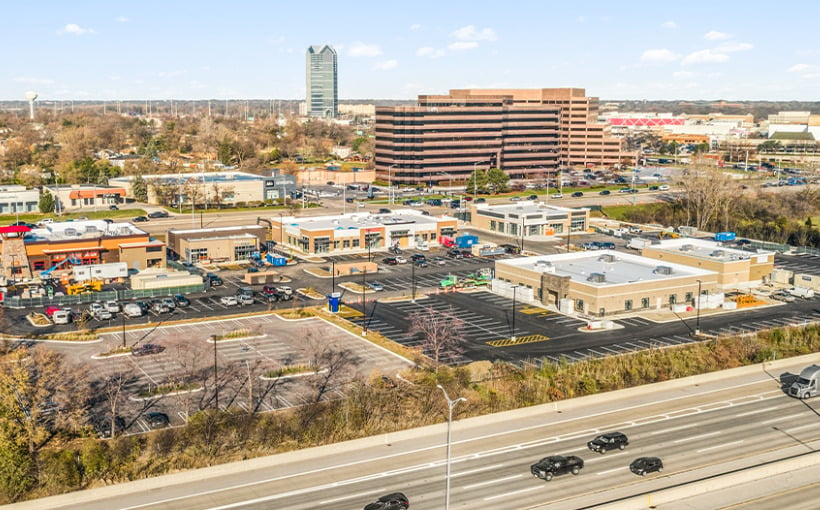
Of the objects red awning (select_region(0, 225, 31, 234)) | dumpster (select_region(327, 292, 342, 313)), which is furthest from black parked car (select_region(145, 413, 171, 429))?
red awning (select_region(0, 225, 31, 234))

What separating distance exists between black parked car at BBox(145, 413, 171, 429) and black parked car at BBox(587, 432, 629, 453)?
20.7 meters

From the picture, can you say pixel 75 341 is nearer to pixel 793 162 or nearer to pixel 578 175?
pixel 578 175

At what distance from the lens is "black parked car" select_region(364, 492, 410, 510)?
30.1 metres

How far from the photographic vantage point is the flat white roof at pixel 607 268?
6675 cm

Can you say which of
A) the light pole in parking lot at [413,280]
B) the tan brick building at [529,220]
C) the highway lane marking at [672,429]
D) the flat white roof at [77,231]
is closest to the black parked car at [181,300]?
the flat white roof at [77,231]

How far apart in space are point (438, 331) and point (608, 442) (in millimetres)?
20998

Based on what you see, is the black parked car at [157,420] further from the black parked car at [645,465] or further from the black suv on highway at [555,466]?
the black parked car at [645,465]

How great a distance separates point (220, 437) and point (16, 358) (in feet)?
62.5

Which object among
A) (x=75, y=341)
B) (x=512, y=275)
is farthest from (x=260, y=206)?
(x=75, y=341)

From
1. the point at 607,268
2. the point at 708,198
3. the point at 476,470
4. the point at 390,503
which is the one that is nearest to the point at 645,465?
the point at 476,470

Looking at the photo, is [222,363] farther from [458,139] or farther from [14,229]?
[458,139]

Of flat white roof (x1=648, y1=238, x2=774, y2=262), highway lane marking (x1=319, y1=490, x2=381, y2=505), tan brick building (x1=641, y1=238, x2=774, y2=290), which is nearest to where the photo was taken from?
highway lane marking (x1=319, y1=490, x2=381, y2=505)

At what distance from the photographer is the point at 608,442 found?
119ft

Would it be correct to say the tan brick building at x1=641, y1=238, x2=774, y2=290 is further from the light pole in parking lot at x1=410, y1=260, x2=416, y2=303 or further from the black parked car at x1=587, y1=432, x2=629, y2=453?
the black parked car at x1=587, y1=432, x2=629, y2=453
